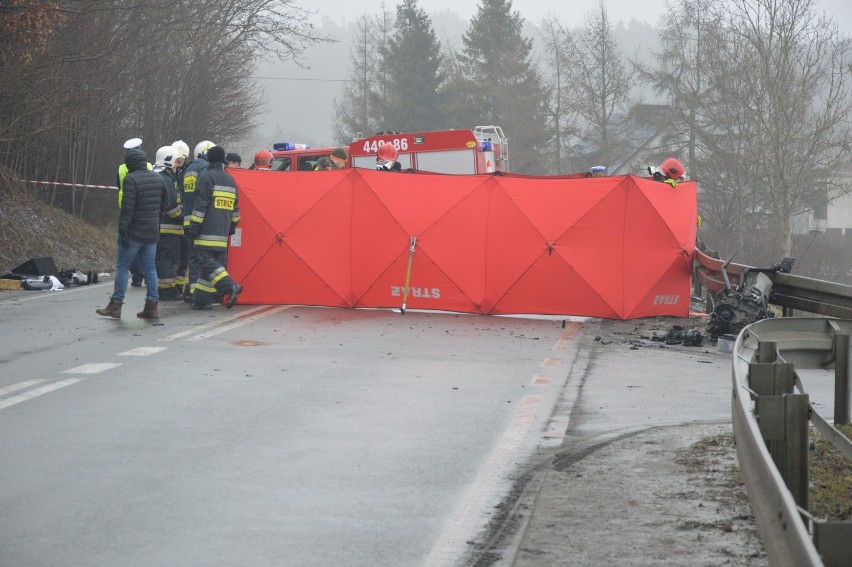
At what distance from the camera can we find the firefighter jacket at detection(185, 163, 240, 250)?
49.3 ft

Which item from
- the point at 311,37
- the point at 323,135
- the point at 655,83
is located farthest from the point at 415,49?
the point at 323,135

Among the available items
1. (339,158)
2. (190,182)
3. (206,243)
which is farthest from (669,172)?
(190,182)

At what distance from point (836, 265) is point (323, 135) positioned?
141 m

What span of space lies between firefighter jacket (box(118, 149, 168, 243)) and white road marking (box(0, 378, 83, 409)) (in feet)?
14.3

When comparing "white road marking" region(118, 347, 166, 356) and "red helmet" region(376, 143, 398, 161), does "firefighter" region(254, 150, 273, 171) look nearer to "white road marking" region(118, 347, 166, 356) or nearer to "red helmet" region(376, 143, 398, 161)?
"red helmet" region(376, 143, 398, 161)

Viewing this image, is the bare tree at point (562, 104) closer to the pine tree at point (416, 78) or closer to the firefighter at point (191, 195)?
the pine tree at point (416, 78)

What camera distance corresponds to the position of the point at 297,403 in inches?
365

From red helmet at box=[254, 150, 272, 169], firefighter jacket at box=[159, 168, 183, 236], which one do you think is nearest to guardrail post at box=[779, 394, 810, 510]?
firefighter jacket at box=[159, 168, 183, 236]

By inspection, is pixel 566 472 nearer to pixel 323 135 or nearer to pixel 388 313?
pixel 388 313

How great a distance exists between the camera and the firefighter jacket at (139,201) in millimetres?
14133

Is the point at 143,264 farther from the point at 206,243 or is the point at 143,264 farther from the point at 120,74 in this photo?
the point at 120,74

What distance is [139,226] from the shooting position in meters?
14.2

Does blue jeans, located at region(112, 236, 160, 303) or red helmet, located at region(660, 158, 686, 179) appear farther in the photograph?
red helmet, located at region(660, 158, 686, 179)

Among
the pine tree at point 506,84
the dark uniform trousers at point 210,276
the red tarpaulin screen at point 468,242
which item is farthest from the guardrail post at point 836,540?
the pine tree at point 506,84
